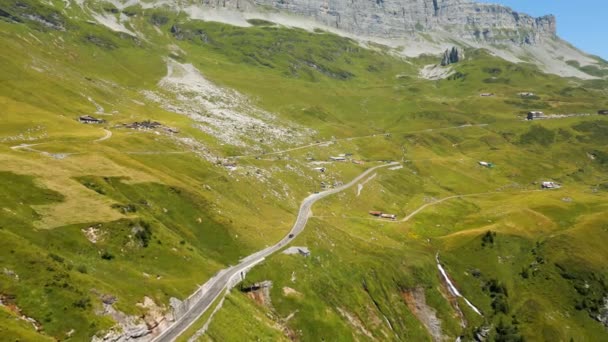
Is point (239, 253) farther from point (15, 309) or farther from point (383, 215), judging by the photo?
point (383, 215)

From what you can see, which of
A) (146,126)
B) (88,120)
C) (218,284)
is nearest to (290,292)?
(218,284)

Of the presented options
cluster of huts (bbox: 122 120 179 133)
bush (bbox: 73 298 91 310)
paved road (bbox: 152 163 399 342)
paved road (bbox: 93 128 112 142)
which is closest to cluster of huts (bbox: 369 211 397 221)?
paved road (bbox: 152 163 399 342)

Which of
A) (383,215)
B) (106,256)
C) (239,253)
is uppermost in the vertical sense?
(106,256)

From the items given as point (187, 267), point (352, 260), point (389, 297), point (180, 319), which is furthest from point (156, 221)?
point (389, 297)

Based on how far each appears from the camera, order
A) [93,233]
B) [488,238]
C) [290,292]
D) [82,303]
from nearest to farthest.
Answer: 1. [82,303]
2. [93,233]
3. [290,292]
4. [488,238]

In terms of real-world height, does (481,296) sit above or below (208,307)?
below

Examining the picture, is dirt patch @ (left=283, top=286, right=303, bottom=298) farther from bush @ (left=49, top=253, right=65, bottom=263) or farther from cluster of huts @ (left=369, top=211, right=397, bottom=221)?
cluster of huts @ (left=369, top=211, right=397, bottom=221)

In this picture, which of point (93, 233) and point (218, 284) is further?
point (218, 284)

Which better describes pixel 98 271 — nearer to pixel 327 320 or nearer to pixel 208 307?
pixel 208 307
